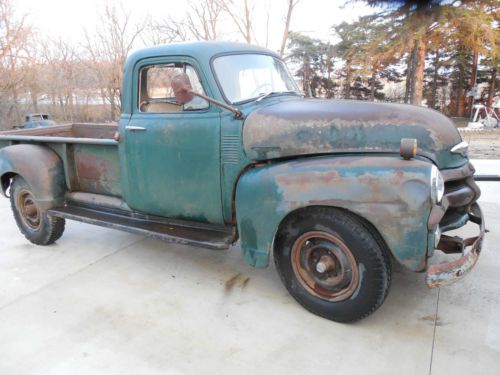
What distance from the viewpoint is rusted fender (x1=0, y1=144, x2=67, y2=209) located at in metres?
4.01

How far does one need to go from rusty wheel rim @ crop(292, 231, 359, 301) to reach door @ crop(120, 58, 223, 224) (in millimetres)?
774

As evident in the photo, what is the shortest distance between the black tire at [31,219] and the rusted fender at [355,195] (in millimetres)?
2478

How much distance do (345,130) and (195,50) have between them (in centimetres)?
142

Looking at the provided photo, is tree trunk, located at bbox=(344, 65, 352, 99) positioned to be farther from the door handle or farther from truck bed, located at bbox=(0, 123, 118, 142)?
the door handle

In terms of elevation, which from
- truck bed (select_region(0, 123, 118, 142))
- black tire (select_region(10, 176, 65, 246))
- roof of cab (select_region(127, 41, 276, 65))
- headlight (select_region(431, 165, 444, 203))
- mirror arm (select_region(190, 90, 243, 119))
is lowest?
black tire (select_region(10, 176, 65, 246))

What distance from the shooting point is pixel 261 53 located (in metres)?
3.67

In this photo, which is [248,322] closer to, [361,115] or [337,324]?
[337,324]

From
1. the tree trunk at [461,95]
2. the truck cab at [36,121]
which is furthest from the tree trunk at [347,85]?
the truck cab at [36,121]

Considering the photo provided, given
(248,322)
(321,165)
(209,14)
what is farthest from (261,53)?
(209,14)

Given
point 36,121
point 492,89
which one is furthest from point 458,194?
point 492,89

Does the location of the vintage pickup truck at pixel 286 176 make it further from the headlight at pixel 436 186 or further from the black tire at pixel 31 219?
the black tire at pixel 31 219

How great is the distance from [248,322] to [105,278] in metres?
1.49

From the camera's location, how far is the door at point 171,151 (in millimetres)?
3162

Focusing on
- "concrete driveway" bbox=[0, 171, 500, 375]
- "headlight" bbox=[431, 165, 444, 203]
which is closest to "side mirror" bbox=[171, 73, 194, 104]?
"concrete driveway" bbox=[0, 171, 500, 375]
